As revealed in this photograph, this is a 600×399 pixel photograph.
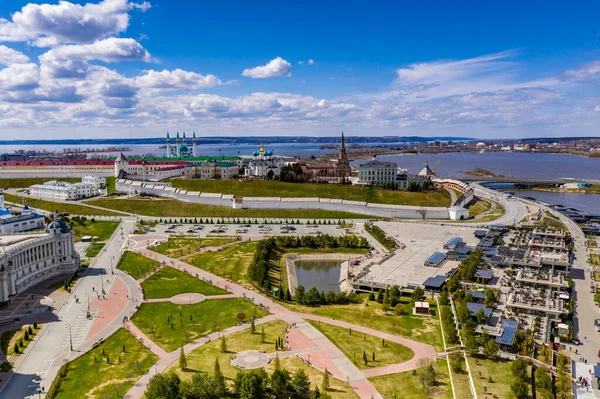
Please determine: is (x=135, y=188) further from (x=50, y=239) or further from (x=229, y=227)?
(x=50, y=239)

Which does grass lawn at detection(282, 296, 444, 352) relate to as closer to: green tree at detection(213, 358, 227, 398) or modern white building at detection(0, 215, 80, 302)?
green tree at detection(213, 358, 227, 398)

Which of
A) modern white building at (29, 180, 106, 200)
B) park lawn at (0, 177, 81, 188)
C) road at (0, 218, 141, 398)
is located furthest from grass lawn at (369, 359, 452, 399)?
park lawn at (0, 177, 81, 188)

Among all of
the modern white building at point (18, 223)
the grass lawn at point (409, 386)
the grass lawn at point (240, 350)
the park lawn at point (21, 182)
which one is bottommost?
the grass lawn at point (409, 386)

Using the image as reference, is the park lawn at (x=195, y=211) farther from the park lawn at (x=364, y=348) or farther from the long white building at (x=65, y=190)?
the park lawn at (x=364, y=348)

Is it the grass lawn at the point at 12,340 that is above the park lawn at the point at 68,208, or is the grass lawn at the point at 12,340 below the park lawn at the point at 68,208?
below

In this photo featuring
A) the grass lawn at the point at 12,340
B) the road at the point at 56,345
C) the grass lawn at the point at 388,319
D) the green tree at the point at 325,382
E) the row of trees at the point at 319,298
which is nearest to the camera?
the green tree at the point at 325,382

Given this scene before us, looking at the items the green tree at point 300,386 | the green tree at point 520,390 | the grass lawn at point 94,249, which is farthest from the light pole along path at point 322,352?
the grass lawn at point 94,249

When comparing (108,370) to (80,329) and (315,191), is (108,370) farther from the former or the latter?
(315,191)
